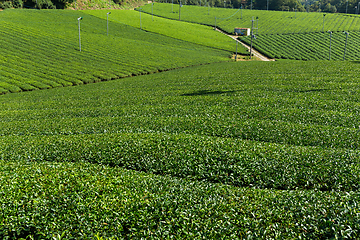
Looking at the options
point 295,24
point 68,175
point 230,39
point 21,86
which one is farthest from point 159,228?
point 295,24

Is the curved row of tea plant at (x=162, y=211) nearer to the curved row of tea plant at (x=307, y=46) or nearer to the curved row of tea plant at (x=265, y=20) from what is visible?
the curved row of tea plant at (x=307, y=46)

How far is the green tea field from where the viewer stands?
9953 millimetres

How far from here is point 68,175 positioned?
13.2m

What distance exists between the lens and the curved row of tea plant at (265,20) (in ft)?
493

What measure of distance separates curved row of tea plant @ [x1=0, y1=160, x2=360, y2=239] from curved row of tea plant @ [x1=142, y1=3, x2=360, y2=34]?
464 ft

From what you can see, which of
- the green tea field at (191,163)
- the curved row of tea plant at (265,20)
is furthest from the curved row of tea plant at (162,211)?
the curved row of tea plant at (265,20)

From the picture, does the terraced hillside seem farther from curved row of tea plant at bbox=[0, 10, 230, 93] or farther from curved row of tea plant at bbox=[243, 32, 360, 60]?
curved row of tea plant at bbox=[0, 10, 230, 93]

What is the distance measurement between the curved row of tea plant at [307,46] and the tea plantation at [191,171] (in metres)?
84.8

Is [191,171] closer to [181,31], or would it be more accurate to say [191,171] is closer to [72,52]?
[72,52]

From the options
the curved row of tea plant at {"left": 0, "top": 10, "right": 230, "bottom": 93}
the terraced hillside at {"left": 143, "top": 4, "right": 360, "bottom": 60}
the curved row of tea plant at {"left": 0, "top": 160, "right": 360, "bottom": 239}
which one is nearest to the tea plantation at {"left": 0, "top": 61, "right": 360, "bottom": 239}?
the curved row of tea plant at {"left": 0, "top": 160, "right": 360, "bottom": 239}

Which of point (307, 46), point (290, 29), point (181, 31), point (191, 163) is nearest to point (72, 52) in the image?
point (181, 31)

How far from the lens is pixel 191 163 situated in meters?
15.7

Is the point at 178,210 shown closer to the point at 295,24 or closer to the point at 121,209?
the point at 121,209

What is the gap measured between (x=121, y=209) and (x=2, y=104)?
35.6 meters
